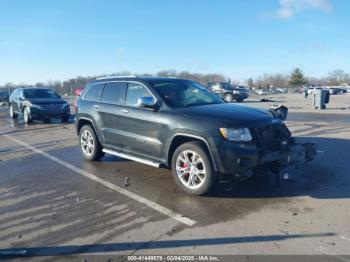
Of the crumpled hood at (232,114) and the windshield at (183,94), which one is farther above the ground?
the windshield at (183,94)

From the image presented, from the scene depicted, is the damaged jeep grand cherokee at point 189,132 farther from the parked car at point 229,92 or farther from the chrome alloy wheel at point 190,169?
the parked car at point 229,92

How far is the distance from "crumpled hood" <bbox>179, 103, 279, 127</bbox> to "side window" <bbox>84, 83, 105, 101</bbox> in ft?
8.38

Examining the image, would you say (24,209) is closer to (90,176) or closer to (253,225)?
(90,176)

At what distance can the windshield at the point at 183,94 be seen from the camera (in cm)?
621

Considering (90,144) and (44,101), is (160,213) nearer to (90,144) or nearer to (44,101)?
(90,144)

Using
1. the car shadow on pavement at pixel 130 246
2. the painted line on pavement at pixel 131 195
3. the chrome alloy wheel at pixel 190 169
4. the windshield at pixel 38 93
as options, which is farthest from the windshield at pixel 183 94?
the windshield at pixel 38 93

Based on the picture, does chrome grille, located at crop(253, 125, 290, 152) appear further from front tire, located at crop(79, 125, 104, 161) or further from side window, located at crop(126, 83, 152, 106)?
front tire, located at crop(79, 125, 104, 161)

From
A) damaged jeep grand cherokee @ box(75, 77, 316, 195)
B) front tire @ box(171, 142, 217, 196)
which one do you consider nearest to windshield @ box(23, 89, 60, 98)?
damaged jeep grand cherokee @ box(75, 77, 316, 195)

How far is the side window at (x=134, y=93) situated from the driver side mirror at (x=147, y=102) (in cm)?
36

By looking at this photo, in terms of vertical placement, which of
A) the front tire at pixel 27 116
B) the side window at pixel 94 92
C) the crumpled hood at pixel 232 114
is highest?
the side window at pixel 94 92

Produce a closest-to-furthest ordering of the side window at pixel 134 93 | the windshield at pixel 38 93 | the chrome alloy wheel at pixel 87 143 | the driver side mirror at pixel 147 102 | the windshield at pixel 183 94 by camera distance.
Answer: the driver side mirror at pixel 147 102 < the windshield at pixel 183 94 < the side window at pixel 134 93 < the chrome alloy wheel at pixel 87 143 < the windshield at pixel 38 93

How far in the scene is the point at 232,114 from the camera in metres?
5.47

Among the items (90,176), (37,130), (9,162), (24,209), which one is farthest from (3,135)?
(24,209)

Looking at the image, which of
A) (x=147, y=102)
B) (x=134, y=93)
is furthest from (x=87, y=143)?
(x=147, y=102)
